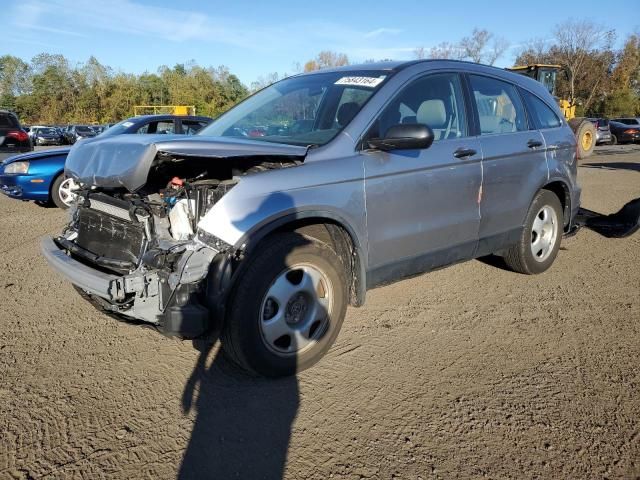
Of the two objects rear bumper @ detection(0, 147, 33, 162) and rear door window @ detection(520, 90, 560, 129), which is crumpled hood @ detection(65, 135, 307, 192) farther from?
rear bumper @ detection(0, 147, 33, 162)

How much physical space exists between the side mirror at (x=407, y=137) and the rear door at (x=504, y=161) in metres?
1.07

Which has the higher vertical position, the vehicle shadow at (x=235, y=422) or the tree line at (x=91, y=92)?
the tree line at (x=91, y=92)

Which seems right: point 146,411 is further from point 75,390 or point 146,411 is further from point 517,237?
point 517,237

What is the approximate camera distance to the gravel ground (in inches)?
91.4

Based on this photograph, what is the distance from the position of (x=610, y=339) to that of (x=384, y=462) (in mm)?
2200

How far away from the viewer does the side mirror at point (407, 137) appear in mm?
3061

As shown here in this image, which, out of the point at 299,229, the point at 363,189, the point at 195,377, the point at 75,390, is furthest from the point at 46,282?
the point at 363,189

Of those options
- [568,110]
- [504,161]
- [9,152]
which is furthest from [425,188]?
[568,110]

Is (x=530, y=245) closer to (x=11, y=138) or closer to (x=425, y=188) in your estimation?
(x=425, y=188)

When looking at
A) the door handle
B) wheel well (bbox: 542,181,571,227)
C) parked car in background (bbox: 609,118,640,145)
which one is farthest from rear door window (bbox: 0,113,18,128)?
parked car in background (bbox: 609,118,640,145)

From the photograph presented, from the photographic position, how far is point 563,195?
501 cm

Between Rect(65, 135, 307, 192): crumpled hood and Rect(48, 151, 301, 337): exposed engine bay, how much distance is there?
69 mm

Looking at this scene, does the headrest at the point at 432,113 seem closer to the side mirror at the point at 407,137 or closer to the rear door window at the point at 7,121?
the side mirror at the point at 407,137

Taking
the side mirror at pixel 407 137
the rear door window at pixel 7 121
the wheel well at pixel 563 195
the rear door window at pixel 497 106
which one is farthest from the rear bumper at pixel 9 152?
the wheel well at pixel 563 195
